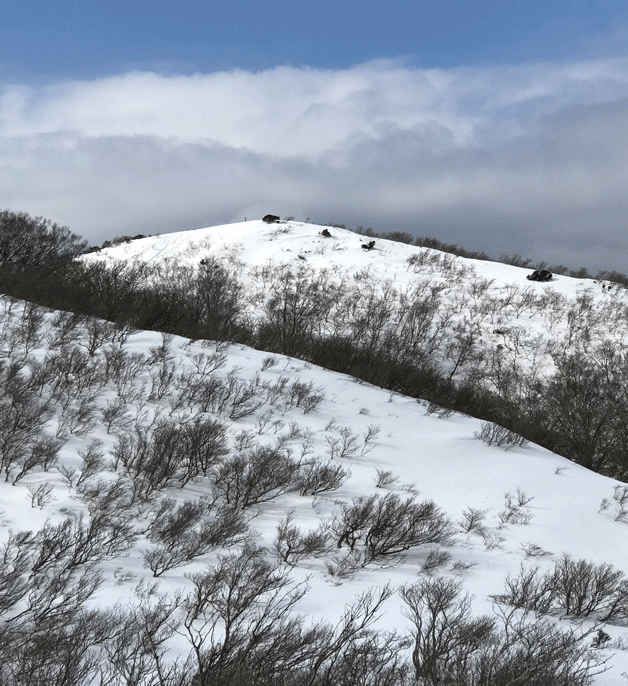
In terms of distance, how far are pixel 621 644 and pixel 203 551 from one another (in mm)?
5829

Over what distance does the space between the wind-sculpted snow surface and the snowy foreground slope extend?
5 centimetres

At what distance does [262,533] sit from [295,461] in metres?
2.88

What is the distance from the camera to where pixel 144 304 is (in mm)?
19266

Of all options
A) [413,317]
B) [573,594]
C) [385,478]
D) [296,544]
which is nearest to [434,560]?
[573,594]

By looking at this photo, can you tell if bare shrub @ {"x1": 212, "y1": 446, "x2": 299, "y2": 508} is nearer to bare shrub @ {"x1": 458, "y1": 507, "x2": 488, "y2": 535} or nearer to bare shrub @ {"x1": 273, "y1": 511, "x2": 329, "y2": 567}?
bare shrub @ {"x1": 273, "y1": 511, "x2": 329, "y2": 567}

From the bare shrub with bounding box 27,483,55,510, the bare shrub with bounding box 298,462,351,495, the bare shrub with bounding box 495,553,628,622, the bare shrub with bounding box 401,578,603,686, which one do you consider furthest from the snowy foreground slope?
the bare shrub with bounding box 401,578,603,686

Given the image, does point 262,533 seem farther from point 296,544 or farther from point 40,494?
point 40,494

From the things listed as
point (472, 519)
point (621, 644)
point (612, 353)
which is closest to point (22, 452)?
point (472, 519)

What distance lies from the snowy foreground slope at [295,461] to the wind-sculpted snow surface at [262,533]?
50 mm

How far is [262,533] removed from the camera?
23.8 feet

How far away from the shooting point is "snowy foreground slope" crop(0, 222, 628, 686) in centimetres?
619

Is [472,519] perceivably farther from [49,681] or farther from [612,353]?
Result: [612,353]

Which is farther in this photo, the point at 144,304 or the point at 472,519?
the point at 144,304

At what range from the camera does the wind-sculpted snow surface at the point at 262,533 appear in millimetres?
4184
